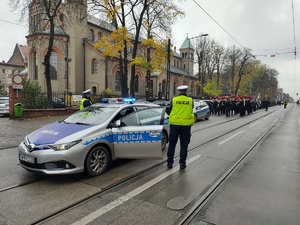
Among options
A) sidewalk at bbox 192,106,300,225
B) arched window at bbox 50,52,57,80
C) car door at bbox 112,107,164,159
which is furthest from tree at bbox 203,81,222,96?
car door at bbox 112,107,164,159

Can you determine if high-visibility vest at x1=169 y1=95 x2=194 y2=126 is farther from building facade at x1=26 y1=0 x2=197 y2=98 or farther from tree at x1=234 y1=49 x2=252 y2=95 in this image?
tree at x1=234 y1=49 x2=252 y2=95

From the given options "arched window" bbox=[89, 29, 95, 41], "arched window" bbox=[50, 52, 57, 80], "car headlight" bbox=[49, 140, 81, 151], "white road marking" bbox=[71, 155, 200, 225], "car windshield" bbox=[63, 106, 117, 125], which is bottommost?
"white road marking" bbox=[71, 155, 200, 225]

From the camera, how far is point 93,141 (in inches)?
192

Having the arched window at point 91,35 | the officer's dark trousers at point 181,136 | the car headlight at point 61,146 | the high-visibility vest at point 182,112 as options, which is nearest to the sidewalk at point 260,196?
the officer's dark trousers at point 181,136

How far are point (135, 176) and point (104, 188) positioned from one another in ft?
2.84

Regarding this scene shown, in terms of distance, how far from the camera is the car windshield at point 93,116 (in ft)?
18.1

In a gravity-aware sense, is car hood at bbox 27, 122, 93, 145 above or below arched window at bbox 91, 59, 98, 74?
below

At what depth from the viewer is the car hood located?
462 centimetres

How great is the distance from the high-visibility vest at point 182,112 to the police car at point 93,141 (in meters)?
0.42

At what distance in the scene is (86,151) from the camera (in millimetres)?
4727

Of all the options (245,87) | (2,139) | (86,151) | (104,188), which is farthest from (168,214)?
(245,87)

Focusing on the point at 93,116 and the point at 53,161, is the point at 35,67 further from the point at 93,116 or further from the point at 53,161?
the point at 53,161

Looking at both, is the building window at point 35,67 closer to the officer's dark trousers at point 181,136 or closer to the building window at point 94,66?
the building window at point 94,66

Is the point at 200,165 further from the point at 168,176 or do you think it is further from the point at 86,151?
the point at 86,151
